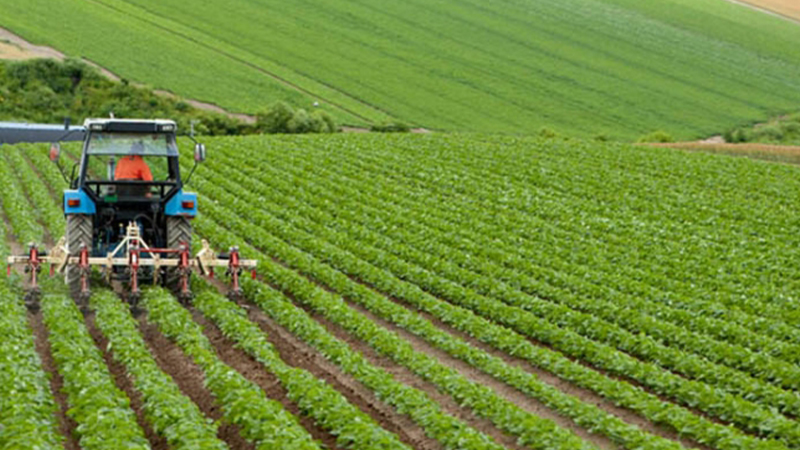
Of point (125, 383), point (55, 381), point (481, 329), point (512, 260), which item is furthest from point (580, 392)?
point (512, 260)

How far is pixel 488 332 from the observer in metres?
16.8

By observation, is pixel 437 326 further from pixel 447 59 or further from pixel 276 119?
pixel 447 59

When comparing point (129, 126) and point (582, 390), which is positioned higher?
point (129, 126)

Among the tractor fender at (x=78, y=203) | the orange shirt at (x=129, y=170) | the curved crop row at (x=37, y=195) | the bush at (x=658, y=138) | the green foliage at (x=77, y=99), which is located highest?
the orange shirt at (x=129, y=170)

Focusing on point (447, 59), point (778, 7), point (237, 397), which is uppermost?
point (778, 7)

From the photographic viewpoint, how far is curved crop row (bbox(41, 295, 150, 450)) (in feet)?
34.6

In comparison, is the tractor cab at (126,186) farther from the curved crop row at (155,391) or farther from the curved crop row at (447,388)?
the curved crop row at (447,388)

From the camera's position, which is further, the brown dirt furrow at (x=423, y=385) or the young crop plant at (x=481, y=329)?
the young crop plant at (x=481, y=329)

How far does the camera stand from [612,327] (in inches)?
674

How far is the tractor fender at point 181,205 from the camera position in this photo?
59.8 ft

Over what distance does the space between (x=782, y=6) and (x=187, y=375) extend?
86134mm

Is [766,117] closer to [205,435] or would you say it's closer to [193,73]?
[193,73]

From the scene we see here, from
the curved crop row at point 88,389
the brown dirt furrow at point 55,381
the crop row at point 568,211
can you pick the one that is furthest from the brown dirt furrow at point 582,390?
the brown dirt furrow at point 55,381

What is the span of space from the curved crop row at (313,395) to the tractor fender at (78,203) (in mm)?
2821
